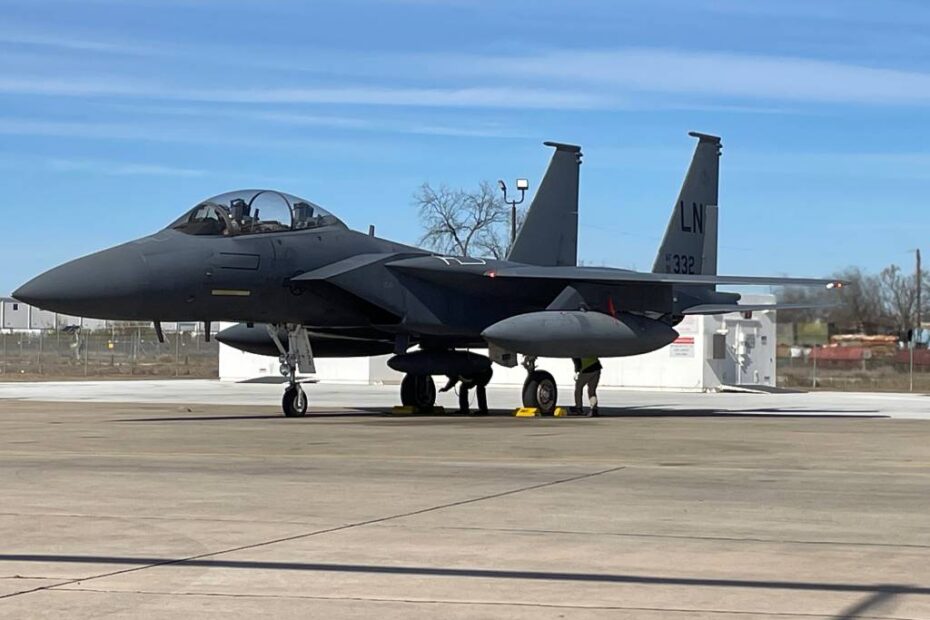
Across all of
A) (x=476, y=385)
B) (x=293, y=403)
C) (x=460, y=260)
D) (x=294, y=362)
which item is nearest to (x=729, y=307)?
(x=476, y=385)

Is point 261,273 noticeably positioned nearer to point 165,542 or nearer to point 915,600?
point 165,542

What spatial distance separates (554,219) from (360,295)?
6.42m

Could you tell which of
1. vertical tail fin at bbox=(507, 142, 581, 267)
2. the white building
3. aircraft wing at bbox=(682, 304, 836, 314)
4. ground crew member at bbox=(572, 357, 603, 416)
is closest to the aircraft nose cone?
ground crew member at bbox=(572, 357, 603, 416)

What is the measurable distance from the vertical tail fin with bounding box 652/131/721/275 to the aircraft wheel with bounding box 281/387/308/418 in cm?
843

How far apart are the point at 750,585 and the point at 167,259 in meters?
13.2

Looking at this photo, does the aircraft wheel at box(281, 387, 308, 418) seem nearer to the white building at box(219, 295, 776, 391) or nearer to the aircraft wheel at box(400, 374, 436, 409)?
the aircraft wheel at box(400, 374, 436, 409)

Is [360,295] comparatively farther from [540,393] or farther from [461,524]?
[461,524]

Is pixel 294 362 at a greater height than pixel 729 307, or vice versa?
pixel 729 307

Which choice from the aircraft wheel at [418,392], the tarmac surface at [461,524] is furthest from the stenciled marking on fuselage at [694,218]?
the tarmac surface at [461,524]

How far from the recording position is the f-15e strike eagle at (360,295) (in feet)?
58.9

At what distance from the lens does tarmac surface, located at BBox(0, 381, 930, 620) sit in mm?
5699

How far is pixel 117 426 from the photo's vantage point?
56.9ft

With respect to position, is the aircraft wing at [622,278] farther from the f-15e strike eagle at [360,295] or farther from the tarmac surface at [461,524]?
the tarmac surface at [461,524]

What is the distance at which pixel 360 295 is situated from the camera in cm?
2034
